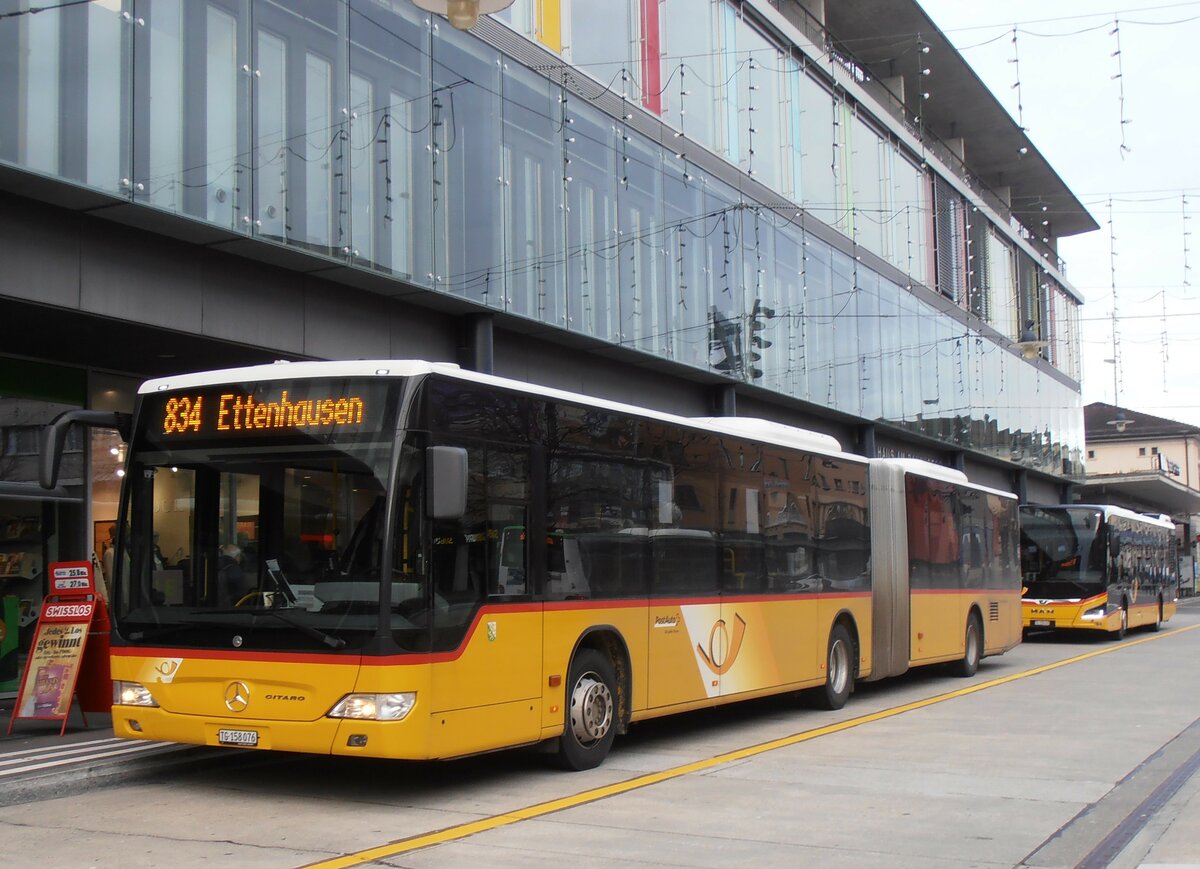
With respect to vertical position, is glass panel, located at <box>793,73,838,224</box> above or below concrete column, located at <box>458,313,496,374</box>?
above

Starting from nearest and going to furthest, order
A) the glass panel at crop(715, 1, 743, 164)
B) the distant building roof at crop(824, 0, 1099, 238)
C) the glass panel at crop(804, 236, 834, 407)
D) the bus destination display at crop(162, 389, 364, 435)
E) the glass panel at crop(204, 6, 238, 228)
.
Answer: the bus destination display at crop(162, 389, 364, 435), the glass panel at crop(204, 6, 238, 228), the glass panel at crop(715, 1, 743, 164), the glass panel at crop(804, 236, 834, 407), the distant building roof at crop(824, 0, 1099, 238)

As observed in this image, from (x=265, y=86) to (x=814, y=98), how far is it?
2095 centimetres

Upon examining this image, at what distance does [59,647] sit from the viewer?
484 inches

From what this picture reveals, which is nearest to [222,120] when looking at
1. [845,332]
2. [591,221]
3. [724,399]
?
[591,221]

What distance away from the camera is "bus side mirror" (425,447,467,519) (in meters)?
8.70

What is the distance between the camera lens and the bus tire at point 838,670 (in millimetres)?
15773

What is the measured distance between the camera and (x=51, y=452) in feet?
30.8

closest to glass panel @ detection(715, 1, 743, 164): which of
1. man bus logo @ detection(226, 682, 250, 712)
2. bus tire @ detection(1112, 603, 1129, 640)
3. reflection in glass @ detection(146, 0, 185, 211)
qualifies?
bus tire @ detection(1112, 603, 1129, 640)

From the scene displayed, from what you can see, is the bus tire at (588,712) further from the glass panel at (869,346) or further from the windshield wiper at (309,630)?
the glass panel at (869,346)

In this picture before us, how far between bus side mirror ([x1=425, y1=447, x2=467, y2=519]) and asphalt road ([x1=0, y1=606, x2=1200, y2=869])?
6.59ft

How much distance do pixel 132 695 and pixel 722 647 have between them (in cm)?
578

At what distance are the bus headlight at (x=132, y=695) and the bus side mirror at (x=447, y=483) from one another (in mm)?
2571

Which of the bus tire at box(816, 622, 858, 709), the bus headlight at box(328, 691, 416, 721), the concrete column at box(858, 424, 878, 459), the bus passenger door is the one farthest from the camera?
the concrete column at box(858, 424, 878, 459)

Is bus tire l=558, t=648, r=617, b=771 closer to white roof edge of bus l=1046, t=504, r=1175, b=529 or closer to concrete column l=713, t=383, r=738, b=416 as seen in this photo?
concrete column l=713, t=383, r=738, b=416
